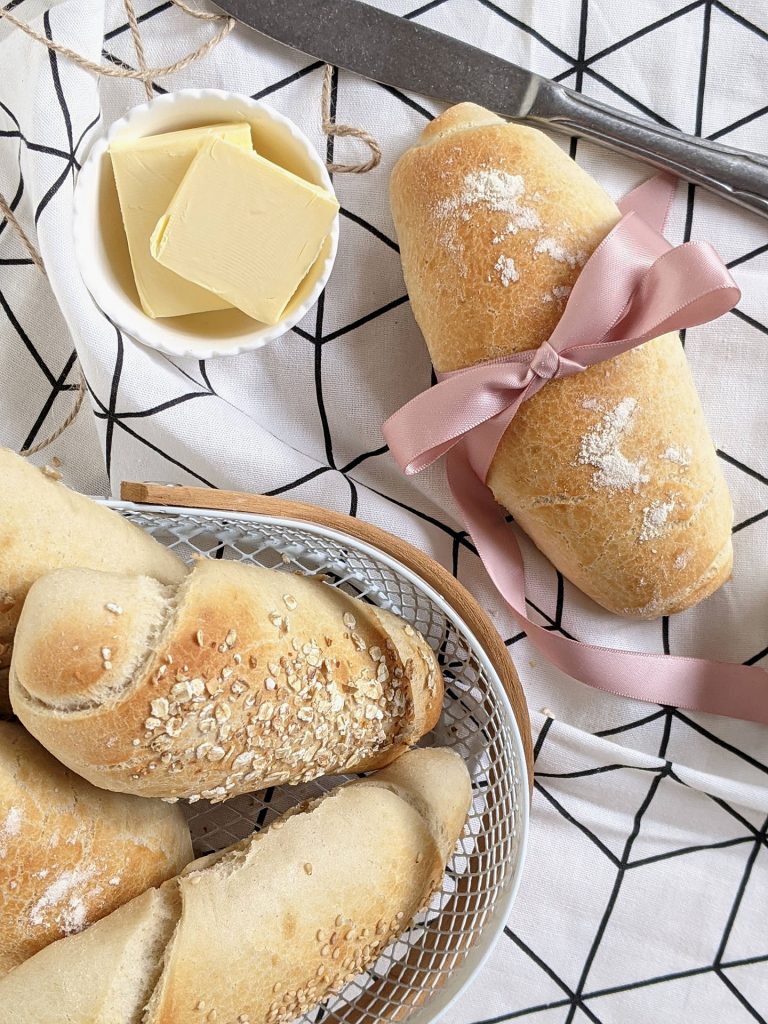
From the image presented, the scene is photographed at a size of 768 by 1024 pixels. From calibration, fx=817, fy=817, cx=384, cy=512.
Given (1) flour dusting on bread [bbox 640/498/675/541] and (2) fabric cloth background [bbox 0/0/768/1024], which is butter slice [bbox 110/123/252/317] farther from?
(1) flour dusting on bread [bbox 640/498/675/541]

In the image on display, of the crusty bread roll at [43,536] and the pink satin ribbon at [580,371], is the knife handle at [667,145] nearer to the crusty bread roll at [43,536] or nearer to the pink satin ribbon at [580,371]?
the pink satin ribbon at [580,371]

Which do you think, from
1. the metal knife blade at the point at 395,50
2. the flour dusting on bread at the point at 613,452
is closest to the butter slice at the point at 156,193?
the metal knife blade at the point at 395,50

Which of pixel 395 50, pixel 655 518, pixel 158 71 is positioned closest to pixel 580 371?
pixel 655 518

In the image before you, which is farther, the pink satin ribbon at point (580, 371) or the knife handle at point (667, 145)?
the knife handle at point (667, 145)

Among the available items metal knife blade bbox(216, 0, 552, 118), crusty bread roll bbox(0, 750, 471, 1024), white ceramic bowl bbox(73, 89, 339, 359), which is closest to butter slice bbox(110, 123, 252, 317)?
white ceramic bowl bbox(73, 89, 339, 359)

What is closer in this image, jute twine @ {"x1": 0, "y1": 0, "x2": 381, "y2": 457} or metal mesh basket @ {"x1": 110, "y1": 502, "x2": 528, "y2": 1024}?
metal mesh basket @ {"x1": 110, "y1": 502, "x2": 528, "y2": 1024}

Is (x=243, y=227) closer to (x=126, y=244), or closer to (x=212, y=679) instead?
(x=126, y=244)

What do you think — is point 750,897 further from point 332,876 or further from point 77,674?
point 77,674
